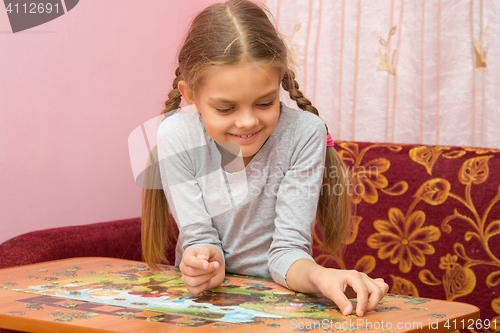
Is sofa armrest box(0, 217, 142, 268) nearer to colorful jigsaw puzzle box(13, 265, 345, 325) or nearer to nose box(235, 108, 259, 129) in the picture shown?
colorful jigsaw puzzle box(13, 265, 345, 325)

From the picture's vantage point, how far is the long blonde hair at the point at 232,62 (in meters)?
0.86

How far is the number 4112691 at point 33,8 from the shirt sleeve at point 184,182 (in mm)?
678

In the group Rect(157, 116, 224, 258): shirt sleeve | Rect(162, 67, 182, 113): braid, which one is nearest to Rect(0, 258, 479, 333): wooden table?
Rect(157, 116, 224, 258): shirt sleeve

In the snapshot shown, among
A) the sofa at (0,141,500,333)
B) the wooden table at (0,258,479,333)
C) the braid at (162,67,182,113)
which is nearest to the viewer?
the wooden table at (0,258,479,333)

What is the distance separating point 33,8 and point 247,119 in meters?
0.94

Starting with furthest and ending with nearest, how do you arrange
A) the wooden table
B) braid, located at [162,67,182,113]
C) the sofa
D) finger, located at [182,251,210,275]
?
1. the sofa
2. braid, located at [162,67,182,113]
3. finger, located at [182,251,210,275]
4. the wooden table

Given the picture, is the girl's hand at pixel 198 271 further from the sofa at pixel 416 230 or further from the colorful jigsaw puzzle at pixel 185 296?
the sofa at pixel 416 230

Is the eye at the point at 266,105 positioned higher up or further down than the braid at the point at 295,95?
further down

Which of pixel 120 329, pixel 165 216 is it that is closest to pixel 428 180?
pixel 165 216

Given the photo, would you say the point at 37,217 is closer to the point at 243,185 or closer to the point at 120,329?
the point at 243,185

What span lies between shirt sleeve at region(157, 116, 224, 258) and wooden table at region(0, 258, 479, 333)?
10 cm

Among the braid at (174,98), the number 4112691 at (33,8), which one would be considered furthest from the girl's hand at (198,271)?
the number 4112691 at (33,8)

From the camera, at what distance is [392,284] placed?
142 cm

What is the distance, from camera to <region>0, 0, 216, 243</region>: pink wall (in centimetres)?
139
